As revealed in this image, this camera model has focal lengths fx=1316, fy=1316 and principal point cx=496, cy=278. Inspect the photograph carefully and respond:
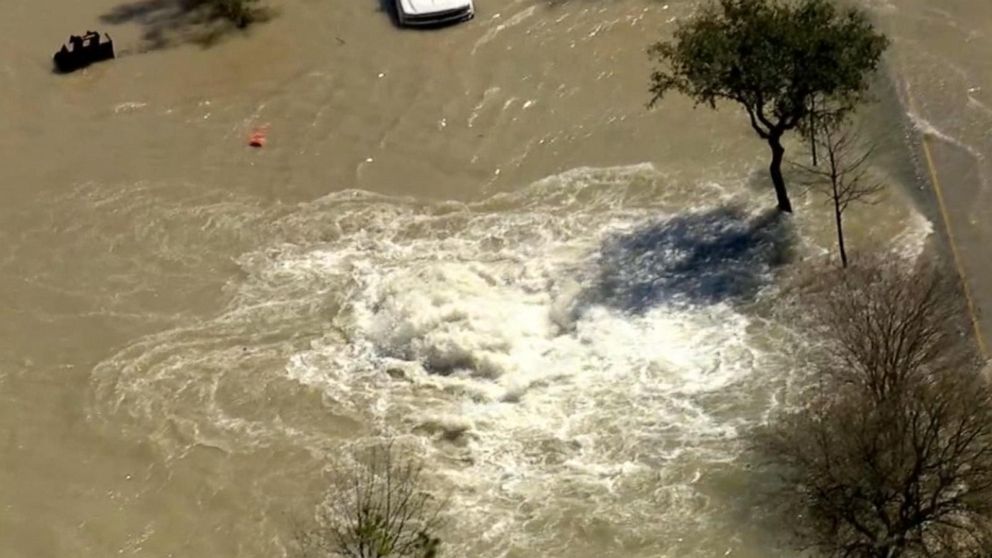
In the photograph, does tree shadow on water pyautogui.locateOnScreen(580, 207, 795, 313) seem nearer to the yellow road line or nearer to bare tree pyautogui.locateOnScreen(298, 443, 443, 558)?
the yellow road line

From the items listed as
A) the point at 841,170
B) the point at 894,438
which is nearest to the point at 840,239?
the point at 841,170

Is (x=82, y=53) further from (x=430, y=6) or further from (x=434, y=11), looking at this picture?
(x=434, y=11)

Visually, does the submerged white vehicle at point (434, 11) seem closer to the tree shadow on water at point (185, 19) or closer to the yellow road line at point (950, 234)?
the tree shadow on water at point (185, 19)

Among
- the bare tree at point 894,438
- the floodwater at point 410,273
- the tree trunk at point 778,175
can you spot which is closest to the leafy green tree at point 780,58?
the tree trunk at point 778,175

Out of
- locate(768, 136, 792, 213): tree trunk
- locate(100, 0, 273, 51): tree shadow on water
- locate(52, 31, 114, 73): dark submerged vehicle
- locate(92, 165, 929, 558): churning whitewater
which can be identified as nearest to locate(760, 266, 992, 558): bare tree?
locate(92, 165, 929, 558): churning whitewater

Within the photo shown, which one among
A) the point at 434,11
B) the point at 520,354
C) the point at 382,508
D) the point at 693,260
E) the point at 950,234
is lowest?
the point at 382,508

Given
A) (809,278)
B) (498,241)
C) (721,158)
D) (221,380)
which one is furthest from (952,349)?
(221,380)
